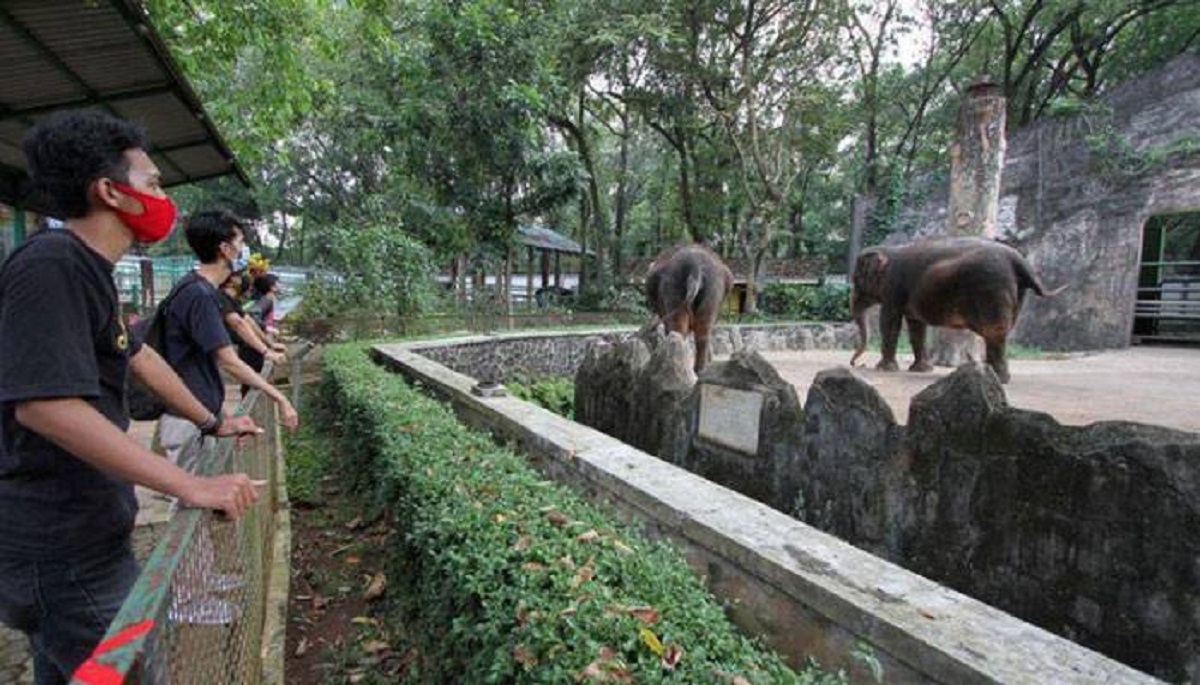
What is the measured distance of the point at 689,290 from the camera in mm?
8141

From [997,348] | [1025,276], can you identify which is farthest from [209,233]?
[997,348]

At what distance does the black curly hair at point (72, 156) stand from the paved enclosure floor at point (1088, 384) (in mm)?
3952

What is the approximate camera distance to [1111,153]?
14023 mm

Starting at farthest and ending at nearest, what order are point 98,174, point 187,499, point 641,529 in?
point 641,529
point 98,174
point 187,499

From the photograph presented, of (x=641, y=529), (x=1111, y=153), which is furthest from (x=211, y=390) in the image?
(x=1111, y=153)

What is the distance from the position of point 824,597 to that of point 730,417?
7.22ft

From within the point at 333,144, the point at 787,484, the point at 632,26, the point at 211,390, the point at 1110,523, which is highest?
the point at 632,26

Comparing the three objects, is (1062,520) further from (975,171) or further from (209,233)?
(975,171)

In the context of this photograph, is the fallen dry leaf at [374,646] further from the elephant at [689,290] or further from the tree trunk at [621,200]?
the tree trunk at [621,200]

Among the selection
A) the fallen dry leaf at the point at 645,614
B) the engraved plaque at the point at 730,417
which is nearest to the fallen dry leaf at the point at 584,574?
the fallen dry leaf at the point at 645,614

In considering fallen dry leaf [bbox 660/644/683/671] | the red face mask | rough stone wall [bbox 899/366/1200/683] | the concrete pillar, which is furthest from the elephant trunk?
the red face mask

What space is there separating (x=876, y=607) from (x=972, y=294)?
560 cm

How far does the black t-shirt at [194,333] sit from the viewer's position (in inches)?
122

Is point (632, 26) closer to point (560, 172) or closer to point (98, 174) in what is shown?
point (560, 172)
